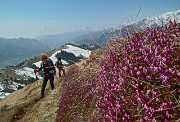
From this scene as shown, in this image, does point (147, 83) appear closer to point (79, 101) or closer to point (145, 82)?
point (145, 82)

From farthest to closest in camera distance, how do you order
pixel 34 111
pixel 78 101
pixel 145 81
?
pixel 34 111 < pixel 78 101 < pixel 145 81

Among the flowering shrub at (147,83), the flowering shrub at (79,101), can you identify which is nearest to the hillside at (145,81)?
the flowering shrub at (147,83)

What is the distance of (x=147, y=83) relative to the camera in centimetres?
532

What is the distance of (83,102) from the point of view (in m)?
10.5

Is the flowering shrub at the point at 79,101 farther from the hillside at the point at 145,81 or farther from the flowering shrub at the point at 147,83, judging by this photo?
the flowering shrub at the point at 147,83

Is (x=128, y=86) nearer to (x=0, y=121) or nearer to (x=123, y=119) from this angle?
(x=123, y=119)

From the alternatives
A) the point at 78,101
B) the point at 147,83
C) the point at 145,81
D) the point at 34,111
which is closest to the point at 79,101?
the point at 78,101

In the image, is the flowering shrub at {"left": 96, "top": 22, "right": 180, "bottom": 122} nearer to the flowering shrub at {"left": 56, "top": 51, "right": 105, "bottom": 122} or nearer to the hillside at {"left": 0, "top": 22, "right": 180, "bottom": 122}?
the hillside at {"left": 0, "top": 22, "right": 180, "bottom": 122}

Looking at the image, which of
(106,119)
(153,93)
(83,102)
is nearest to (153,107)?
(153,93)

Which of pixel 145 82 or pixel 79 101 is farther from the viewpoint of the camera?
pixel 79 101

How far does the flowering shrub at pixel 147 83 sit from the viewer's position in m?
4.71

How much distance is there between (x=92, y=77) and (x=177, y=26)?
3.60m

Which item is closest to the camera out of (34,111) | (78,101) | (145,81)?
(145,81)

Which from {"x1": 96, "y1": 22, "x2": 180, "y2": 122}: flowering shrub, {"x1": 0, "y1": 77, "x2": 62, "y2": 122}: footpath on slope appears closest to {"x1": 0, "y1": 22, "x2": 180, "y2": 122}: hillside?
{"x1": 96, "y1": 22, "x2": 180, "y2": 122}: flowering shrub
